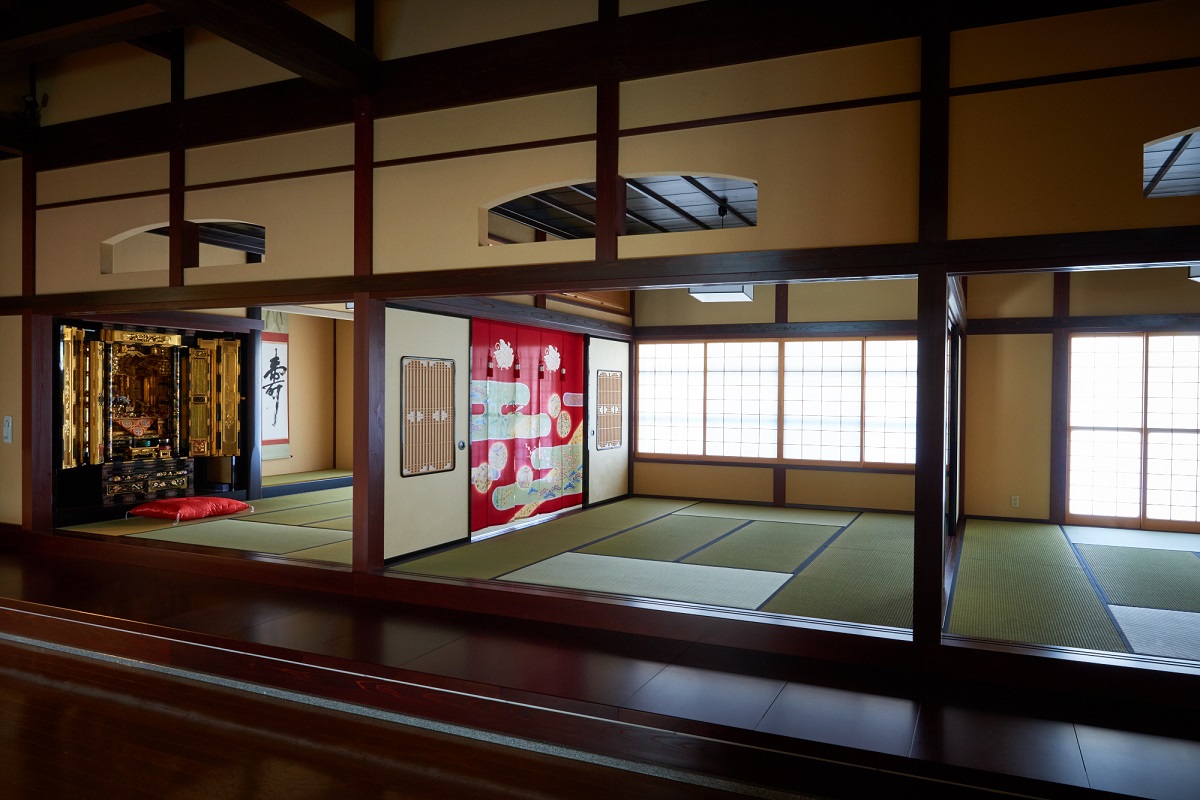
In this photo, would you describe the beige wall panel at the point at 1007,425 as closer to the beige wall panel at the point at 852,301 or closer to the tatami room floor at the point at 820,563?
the tatami room floor at the point at 820,563

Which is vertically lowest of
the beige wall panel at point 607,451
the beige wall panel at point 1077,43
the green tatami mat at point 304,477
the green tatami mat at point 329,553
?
the green tatami mat at point 329,553

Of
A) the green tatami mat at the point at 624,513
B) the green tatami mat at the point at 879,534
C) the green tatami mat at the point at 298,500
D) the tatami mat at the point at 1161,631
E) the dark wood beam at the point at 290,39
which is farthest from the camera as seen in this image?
the green tatami mat at the point at 298,500

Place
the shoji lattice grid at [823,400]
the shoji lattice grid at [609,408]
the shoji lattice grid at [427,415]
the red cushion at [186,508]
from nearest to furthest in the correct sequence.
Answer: the shoji lattice grid at [427,415], the red cushion at [186,508], the shoji lattice grid at [823,400], the shoji lattice grid at [609,408]

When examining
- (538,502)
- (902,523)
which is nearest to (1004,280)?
(902,523)

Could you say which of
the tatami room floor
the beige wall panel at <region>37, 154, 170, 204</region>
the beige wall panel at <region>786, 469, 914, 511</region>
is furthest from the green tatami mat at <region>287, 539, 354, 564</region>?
the beige wall panel at <region>786, 469, 914, 511</region>

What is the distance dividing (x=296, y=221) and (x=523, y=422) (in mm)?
3153

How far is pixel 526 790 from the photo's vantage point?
291 centimetres

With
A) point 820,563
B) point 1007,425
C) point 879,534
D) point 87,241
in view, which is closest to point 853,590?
point 820,563

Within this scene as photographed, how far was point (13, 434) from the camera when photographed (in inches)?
246

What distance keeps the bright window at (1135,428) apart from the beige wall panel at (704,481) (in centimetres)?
320

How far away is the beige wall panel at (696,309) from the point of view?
9180 mm

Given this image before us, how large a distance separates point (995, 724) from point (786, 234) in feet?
7.48

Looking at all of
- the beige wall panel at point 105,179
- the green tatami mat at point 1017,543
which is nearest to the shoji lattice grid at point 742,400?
the green tatami mat at point 1017,543

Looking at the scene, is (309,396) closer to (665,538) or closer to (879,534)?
(665,538)
